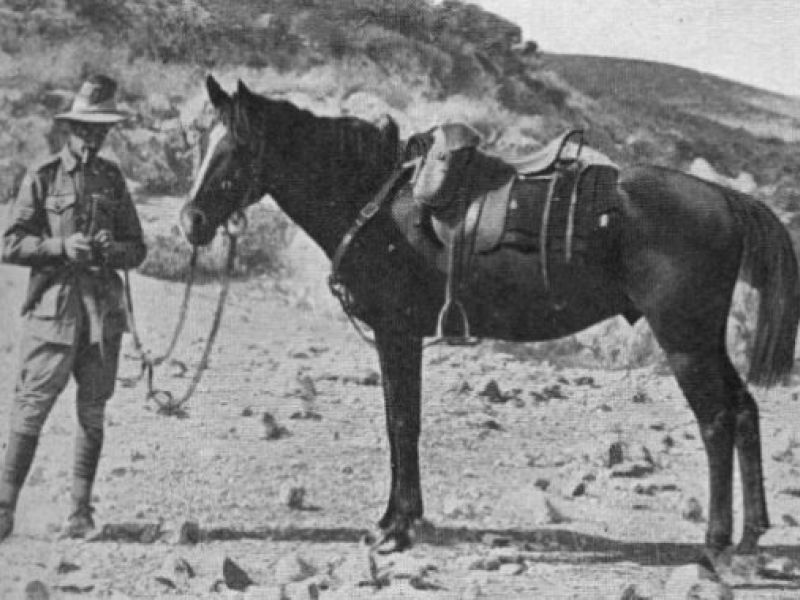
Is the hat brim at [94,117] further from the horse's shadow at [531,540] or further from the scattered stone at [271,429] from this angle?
the horse's shadow at [531,540]

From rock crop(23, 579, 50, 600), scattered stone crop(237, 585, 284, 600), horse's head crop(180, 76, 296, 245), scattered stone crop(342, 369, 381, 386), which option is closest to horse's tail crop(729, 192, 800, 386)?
scattered stone crop(342, 369, 381, 386)

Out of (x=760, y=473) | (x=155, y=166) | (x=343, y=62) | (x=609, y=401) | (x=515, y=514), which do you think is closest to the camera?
(x=760, y=473)

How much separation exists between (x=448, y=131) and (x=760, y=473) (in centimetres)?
188

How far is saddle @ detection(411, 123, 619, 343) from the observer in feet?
14.6

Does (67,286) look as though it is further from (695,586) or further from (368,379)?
(695,586)

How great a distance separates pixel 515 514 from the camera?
487 cm

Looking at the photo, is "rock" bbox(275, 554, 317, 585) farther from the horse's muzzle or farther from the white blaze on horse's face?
the white blaze on horse's face

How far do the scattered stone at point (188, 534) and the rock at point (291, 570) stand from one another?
17.4 inches

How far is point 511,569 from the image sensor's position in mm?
4426

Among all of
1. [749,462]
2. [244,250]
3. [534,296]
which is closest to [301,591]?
[534,296]

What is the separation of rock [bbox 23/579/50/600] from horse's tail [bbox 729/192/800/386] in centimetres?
303

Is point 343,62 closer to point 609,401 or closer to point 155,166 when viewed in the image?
point 155,166

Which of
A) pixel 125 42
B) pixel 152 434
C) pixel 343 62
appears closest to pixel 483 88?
pixel 343 62

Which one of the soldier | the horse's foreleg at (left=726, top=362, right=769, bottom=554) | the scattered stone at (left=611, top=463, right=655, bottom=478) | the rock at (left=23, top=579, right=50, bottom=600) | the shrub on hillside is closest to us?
the horse's foreleg at (left=726, top=362, right=769, bottom=554)
